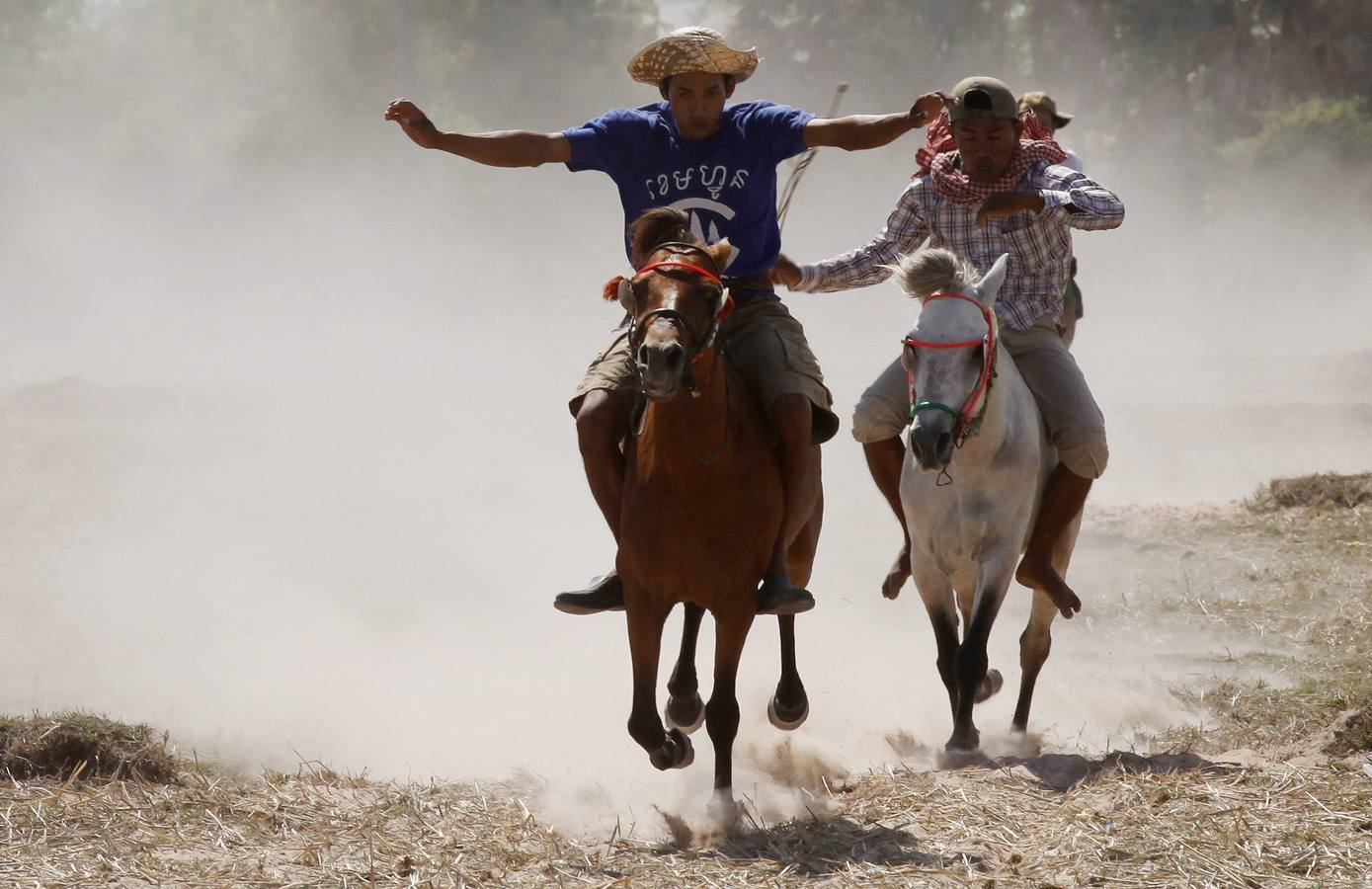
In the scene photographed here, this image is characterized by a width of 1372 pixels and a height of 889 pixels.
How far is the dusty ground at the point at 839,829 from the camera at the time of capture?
205 inches

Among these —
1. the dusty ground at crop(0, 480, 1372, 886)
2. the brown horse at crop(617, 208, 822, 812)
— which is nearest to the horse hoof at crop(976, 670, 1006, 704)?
the dusty ground at crop(0, 480, 1372, 886)

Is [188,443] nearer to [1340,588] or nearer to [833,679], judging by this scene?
[833,679]

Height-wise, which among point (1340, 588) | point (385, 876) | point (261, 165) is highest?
point (261, 165)

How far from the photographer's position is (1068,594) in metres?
7.09

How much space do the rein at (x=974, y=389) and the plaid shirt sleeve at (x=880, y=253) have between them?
113cm

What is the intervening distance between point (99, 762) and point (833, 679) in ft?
15.0

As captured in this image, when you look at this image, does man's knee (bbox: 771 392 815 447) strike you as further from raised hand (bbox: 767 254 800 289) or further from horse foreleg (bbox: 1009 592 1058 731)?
horse foreleg (bbox: 1009 592 1058 731)

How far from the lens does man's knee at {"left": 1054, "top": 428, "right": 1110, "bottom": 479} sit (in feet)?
23.4

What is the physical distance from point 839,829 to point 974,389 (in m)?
1.81

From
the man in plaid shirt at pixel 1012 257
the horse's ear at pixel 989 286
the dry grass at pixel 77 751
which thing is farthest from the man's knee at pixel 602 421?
the dry grass at pixel 77 751

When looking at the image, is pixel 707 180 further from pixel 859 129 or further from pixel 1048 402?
pixel 1048 402

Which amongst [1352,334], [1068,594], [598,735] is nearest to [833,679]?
[598,735]

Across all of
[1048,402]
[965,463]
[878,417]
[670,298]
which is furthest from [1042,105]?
[670,298]

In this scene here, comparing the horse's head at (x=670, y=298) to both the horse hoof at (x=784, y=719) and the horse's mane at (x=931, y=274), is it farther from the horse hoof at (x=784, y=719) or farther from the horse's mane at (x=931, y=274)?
the horse hoof at (x=784, y=719)
